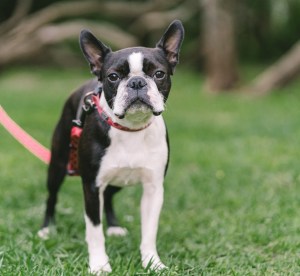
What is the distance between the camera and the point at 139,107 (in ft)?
10.7

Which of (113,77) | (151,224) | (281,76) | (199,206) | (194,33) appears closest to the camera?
(113,77)

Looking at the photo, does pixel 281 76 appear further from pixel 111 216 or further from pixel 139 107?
pixel 139 107

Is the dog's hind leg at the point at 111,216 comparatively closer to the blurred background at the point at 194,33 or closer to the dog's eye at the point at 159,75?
the dog's eye at the point at 159,75

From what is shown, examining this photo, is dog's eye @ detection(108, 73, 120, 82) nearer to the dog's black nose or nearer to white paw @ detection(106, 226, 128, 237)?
the dog's black nose

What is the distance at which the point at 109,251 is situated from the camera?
13.1 feet

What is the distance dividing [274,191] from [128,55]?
8.46ft

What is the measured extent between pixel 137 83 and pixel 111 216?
1.60 meters

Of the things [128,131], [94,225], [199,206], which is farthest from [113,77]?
[199,206]

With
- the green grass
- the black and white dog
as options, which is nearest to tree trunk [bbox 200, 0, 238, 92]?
the green grass

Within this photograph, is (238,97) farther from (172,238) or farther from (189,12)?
(172,238)

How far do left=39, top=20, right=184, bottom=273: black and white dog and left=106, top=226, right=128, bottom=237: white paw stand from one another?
65cm

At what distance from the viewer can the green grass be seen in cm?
380

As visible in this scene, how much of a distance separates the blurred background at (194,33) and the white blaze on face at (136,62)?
363 inches

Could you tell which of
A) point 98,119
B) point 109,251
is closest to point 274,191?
point 109,251
